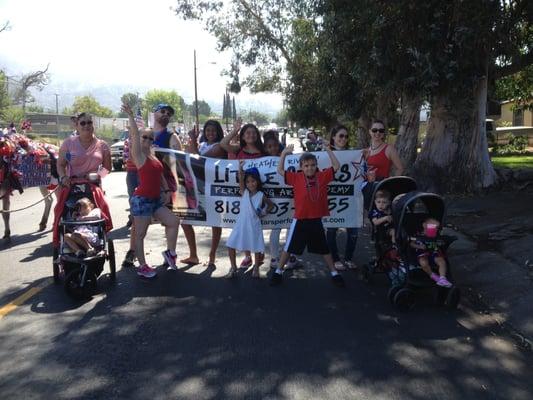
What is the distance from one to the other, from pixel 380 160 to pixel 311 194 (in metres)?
1.22

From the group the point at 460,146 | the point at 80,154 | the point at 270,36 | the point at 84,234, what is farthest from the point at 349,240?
the point at 270,36

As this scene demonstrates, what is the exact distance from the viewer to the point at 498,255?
23.8 ft

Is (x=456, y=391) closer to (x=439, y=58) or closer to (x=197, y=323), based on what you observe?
(x=197, y=323)

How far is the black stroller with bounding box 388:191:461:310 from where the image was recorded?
5.48m

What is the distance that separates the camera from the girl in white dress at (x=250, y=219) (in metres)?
6.74

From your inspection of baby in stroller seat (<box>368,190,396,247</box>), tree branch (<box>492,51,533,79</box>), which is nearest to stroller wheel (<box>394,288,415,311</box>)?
baby in stroller seat (<box>368,190,396,247</box>)

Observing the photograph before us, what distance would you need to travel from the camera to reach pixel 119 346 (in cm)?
459

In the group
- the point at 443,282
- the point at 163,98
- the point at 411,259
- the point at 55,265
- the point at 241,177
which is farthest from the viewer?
the point at 163,98

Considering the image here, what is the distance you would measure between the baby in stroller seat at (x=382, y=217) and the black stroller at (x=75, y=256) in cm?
313

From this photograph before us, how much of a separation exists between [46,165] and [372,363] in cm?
807

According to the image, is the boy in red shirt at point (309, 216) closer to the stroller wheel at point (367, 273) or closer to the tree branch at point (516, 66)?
the stroller wheel at point (367, 273)

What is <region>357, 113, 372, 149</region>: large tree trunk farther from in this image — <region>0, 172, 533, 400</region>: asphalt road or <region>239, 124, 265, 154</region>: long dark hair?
<region>0, 172, 533, 400</region>: asphalt road

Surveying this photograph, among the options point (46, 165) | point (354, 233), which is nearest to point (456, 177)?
point (354, 233)

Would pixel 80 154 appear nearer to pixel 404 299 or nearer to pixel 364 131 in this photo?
pixel 404 299
